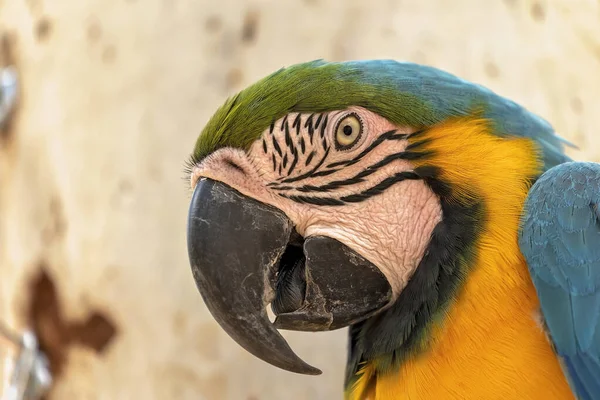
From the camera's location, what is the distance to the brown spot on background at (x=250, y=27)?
1.99 m

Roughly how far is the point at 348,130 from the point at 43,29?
1664mm

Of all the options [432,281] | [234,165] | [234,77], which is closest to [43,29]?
[234,77]

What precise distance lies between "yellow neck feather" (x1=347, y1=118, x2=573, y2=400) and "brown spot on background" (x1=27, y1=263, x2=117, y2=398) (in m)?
1.11

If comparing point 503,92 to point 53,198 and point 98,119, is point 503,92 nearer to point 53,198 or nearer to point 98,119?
point 98,119

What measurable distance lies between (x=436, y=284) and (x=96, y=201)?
4.36 ft

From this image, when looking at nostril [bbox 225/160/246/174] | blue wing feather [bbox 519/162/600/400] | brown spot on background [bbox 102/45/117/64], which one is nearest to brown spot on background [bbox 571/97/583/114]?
blue wing feather [bbox 519/162/600/400]

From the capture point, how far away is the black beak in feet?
3.65

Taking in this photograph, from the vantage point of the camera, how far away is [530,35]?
206 centimetres

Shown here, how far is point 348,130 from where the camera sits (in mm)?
1213

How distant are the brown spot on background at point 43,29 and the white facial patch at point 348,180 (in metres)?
1.46

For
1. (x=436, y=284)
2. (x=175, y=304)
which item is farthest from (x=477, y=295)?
(x=175, y=304)

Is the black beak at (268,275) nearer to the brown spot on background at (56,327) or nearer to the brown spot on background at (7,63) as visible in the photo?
the brown spot on background at (56,327)

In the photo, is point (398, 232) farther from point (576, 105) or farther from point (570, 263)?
point (576, 105)

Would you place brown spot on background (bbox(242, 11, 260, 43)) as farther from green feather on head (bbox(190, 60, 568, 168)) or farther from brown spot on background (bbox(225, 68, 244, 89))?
green feather on head (bbox(190, 60, 568, 168))
